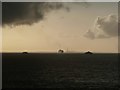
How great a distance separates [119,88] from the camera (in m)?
86.6

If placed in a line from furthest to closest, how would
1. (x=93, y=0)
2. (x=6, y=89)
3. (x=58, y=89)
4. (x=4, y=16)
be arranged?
(x=4, y=16)
(x=58, y=89)
(x=6, y=89)
(x=93, y=0)

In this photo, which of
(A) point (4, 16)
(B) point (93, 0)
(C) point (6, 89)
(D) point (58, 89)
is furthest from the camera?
(A) point (4, 16)

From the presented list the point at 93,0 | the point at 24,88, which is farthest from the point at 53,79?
the point at 93,0

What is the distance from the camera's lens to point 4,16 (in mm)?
98438

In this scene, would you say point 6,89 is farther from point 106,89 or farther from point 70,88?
point 106,89

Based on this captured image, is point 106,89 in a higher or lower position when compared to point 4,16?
lower

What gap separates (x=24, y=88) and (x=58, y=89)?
9234mm

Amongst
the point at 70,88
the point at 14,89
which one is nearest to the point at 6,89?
the point at 14,89

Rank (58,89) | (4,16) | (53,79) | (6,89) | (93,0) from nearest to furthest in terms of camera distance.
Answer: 1. (93,0)
2. (6,89)
3. (58,89)
4. (4,16)
5. (53,79)

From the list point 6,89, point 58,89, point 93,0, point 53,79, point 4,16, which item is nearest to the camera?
point 93,0

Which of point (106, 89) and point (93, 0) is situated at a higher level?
point (93, 0)

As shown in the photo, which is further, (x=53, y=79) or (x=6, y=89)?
(x=53, y=79)

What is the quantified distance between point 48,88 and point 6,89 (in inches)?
526

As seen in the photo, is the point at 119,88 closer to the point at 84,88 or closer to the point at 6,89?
the point at 84,88
